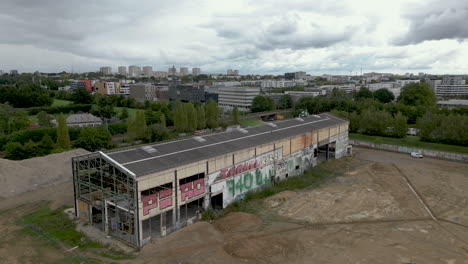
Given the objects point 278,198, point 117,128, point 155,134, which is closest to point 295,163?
point 278,198

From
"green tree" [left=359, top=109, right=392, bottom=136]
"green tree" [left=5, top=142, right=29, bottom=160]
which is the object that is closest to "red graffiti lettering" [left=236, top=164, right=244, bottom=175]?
"green tree" [left=5, top=142, right=29, bottom=160]

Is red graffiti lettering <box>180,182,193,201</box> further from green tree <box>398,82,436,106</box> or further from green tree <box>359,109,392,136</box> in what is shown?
green tree <box>398,82,436,106</box>

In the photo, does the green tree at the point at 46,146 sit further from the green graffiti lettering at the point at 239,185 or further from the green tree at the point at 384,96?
the green tree at the point at 384,96

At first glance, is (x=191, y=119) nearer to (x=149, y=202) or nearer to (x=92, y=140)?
(x=92, y=140)

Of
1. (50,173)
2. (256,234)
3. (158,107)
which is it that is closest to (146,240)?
(256,234)

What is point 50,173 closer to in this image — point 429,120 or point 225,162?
point 225,162

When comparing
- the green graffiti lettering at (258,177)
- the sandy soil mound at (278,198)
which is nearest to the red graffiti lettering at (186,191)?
the sandy soil mound at (278,198)

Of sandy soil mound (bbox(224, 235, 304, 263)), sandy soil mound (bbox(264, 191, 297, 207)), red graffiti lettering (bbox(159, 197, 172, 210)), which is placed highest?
red graffiti lettering (bbox(159, 197, 172, 210))
